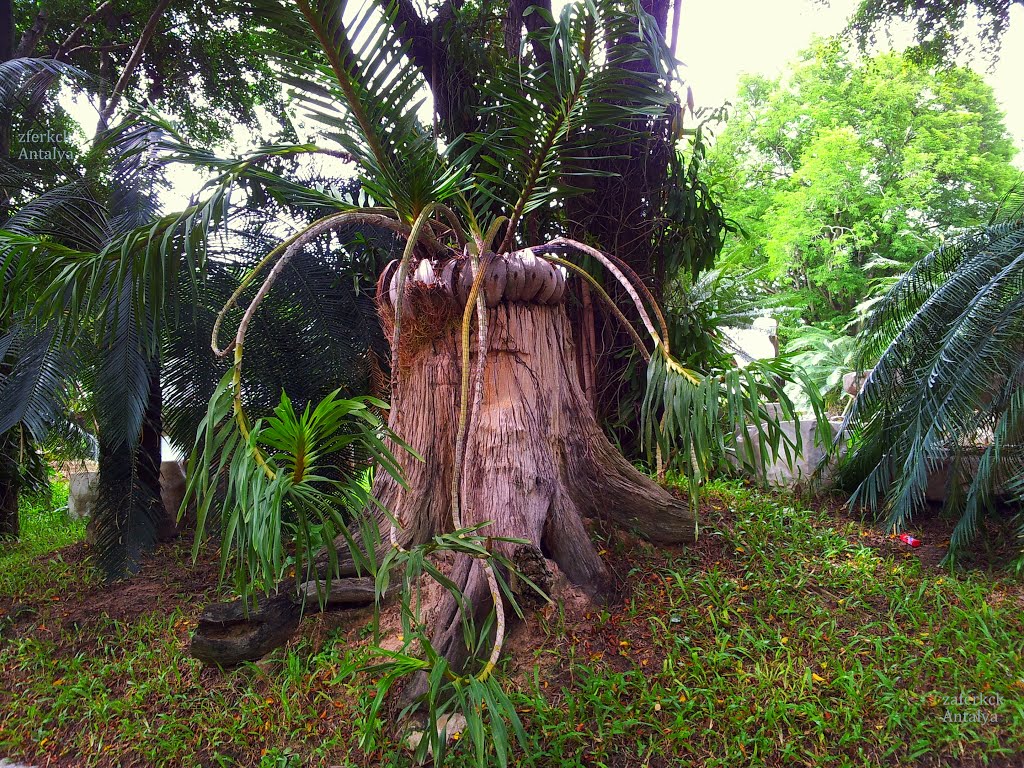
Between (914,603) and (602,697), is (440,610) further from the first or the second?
(914,603)

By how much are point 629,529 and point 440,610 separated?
95cm

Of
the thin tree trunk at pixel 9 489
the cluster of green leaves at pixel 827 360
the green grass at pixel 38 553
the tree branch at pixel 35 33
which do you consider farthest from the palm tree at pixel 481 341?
the cluster of green leaves at pixel 827 360

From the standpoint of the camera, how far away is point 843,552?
3031mm

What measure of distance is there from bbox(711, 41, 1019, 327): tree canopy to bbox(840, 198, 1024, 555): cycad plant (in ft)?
24.6

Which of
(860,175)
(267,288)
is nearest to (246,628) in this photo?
(267,288)

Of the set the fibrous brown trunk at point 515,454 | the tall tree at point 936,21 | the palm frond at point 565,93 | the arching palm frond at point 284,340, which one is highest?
the tall tree at point 936,21

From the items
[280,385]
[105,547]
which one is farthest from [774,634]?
[105,547]

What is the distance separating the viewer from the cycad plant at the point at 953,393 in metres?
2.85

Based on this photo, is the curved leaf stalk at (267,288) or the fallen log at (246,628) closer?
the curved leaf stalk at (267,288)

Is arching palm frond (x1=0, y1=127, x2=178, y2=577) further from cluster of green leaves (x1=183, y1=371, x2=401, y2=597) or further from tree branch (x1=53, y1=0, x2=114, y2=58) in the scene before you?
tree branch (x1=53, y1=0, x2=114, y2=58)

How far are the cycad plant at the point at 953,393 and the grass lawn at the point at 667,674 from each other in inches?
13.2

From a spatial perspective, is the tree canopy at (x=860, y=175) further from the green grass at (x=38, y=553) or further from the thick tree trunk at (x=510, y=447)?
the green grass at (x=38, y=553)

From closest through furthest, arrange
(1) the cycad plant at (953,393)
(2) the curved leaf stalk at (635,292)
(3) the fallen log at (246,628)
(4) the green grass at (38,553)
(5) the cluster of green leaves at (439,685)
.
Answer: (5) the cluster of green leaves at (439,685), (2) the curved leaf stalk at (635,292), (3) the fallen log at (246,628), (1) the cycad plant at (953,393), (4) the green grass at (38,553)

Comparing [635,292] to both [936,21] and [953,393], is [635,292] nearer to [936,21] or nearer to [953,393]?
[953,393]
